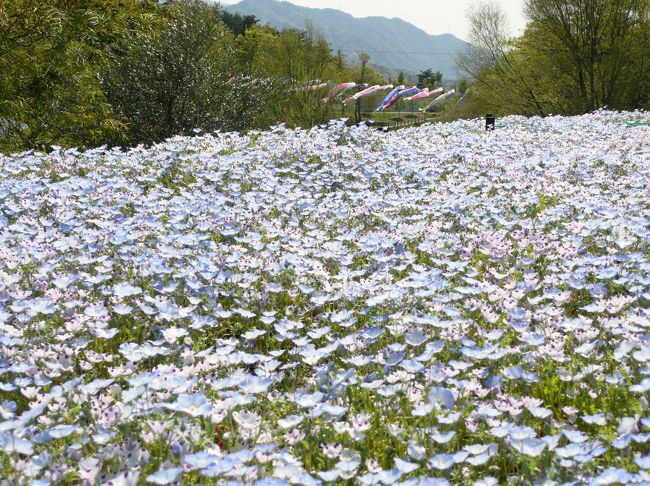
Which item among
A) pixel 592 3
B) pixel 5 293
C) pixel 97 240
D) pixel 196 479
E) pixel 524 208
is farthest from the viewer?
pixel 592 3

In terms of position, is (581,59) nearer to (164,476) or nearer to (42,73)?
(42,73)

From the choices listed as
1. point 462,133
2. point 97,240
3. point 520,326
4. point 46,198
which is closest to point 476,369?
point 520,326

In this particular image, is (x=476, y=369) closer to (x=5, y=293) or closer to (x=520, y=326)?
(x=520, y=326)

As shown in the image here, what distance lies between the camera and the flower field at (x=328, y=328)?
226 centimetres

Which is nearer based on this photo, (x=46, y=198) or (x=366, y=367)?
(x=366, y=367)

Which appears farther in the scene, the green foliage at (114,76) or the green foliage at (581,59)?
the green foliage at (581,59)

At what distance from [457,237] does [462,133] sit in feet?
19.3

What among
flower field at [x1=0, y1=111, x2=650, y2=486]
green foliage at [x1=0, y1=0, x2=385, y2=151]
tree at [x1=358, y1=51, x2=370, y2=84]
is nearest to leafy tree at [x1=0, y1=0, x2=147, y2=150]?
green foliage at [x1=0, y1=0, x2=385, y2=151]

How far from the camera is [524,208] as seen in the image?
5.22m

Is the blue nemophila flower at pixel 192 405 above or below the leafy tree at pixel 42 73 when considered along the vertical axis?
below

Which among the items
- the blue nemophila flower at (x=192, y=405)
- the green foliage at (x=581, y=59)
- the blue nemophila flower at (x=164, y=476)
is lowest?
the blue nemophila flower at (x=164, y=476)

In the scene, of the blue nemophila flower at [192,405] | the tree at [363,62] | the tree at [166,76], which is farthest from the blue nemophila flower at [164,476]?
the tree at [363,62]

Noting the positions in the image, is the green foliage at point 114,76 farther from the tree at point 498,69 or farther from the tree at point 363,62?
the tree at point 363,62

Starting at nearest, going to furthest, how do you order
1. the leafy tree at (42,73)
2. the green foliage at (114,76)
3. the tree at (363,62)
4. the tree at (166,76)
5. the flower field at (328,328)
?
the flower field at (328,328)
the leafy tree at (42,73)
the green foliage at (114,76)
the tree at (166,76)
the tree at (363,62)
